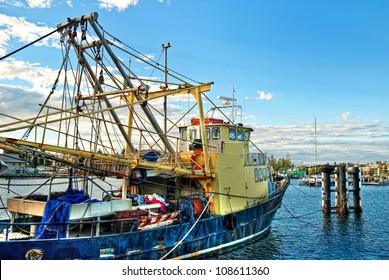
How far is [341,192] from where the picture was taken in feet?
106

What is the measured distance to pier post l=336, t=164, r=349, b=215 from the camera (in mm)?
31431

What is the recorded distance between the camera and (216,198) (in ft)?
53.6

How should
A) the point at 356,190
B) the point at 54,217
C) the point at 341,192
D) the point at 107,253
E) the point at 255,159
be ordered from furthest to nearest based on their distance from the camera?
the point at 356,190, the point at 341,192, the point at 255,159, the point at 107,253, the point at 54,217

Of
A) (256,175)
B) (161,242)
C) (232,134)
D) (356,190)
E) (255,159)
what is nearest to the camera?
(161,242)

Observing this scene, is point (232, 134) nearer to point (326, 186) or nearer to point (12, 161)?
point (326, 186)

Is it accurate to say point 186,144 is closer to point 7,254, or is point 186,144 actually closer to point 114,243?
point 114,243

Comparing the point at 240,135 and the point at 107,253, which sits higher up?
the point at 240,135

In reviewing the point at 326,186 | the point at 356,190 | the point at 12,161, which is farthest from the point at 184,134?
the point at 12,161

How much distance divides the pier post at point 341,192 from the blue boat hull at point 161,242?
48.0ft

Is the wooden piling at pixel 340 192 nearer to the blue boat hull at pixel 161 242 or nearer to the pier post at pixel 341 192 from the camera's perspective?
the pier post at pixel 341 192

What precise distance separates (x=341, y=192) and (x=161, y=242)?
2401 cm

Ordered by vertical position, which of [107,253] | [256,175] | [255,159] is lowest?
[107,253]
